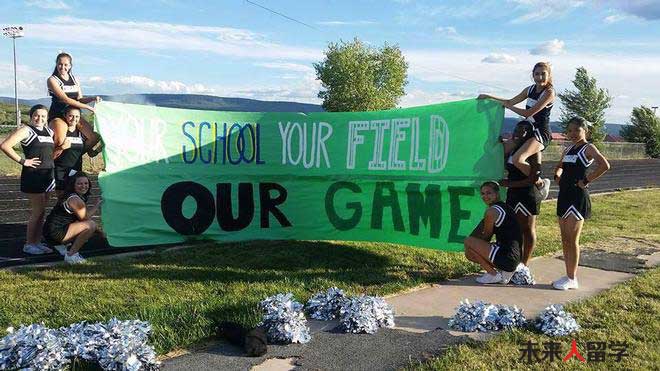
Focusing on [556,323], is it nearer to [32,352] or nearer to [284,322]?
[284,322]

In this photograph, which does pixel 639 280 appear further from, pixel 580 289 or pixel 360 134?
Result: pixel 360 134

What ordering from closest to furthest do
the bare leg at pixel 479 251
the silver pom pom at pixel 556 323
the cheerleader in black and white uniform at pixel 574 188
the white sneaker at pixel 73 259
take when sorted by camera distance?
the silver pom pom at pixel 556 323 < the cheerleader in black and white uniform at pixel 574 188 < the bare leg at pixel 479 251 < the white sneaker at pixel 73 259

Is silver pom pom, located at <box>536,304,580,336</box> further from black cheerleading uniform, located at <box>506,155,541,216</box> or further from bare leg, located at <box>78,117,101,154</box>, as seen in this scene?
bare leg, located at <box>78,117,101,154</box>

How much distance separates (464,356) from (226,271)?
115 inches

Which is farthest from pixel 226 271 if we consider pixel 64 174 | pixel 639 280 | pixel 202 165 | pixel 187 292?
pixel 639 280

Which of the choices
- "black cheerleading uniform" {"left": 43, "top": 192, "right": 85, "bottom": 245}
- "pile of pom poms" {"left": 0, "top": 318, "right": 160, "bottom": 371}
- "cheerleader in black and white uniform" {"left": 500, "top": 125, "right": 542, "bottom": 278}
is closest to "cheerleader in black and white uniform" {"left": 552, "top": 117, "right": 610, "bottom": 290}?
"cheerleader in black and white uniform" {"left": 500, "top": 125, "right": 542, "bottom": 278}

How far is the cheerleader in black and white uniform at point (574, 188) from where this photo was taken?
214 inches

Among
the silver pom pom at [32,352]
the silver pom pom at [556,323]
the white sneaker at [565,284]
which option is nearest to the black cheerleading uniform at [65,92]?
the silver pom pom at [32,352]

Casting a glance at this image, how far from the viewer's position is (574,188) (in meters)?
5.48

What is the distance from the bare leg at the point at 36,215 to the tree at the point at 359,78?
64961 millimetres

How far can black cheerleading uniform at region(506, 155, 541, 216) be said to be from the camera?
592 cm

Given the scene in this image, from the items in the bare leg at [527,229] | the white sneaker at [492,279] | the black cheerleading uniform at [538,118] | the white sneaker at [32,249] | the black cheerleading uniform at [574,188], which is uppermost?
the black cheerleading uniform at [538,118]

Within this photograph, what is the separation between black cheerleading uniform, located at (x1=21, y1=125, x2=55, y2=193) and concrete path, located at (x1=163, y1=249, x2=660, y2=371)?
376cm

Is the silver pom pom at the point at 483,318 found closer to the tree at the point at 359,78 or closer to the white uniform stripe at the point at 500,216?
the white uniform stripe at the point at 500,216
